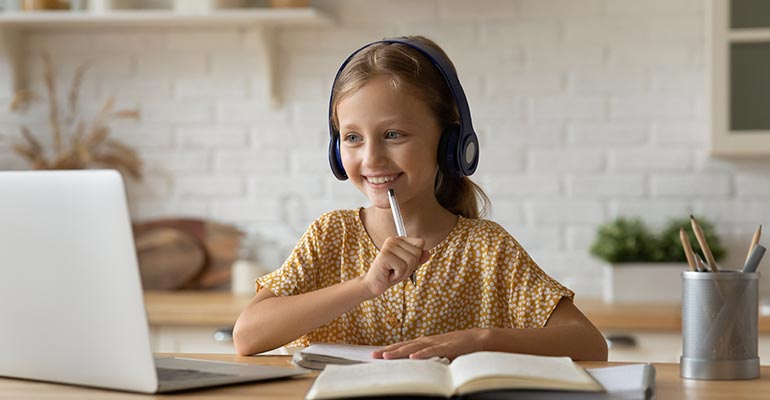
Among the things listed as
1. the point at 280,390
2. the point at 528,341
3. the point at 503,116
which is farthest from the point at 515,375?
the point at 503,116

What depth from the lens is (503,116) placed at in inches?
126

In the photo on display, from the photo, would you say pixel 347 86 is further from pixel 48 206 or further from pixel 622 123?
pixel 622 123

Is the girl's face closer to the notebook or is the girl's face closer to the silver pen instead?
the silver pen

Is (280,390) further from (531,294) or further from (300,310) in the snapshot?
(531,294)

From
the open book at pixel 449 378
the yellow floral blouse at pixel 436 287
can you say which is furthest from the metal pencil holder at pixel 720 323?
the yellow floral blouse at pixel 436 287

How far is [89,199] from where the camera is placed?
0.99 m

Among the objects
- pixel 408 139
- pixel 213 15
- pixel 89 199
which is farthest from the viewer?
pixel 213 15

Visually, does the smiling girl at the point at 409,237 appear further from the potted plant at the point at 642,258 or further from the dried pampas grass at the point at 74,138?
the dried pampas grass at the point at 74,138

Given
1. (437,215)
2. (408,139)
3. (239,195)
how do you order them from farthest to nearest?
(239,195), (437,215), (408,139)

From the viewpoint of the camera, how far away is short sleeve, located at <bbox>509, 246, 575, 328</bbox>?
1514 mm

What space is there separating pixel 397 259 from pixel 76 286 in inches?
16.3

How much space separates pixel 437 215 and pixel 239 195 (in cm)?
176

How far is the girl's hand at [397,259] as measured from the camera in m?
1.28

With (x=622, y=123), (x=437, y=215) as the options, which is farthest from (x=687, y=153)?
(x=437, y=215)
